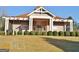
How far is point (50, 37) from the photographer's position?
17453mm

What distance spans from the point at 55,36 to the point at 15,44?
16.6 ft

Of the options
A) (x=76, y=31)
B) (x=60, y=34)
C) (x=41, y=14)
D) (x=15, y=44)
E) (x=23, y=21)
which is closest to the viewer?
(x=15, y=44)
